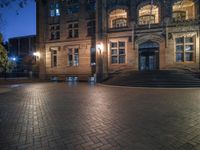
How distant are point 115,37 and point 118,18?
3811 millimetres

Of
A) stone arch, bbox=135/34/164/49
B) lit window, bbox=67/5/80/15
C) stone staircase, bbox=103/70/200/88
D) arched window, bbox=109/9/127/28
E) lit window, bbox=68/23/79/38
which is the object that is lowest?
stone staircase, bbox=103/70/200/88

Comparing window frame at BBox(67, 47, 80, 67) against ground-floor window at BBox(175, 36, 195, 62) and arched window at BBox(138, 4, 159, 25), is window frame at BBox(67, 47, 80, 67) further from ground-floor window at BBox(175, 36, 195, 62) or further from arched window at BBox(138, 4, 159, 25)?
ground-floor window at BBox(175, 36, 195, 62)

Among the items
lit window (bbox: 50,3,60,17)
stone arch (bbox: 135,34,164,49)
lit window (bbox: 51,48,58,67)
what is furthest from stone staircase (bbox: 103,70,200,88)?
lit window (bbox: 50,3,60,17)

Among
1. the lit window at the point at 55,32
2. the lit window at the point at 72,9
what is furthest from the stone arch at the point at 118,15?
the lit window at the point at 55,32

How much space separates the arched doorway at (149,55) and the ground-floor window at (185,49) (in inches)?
93.3

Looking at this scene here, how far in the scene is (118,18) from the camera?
24719 millimetres

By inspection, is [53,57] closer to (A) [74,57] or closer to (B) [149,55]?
(A) [74,57]

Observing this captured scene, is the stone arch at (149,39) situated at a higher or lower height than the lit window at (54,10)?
lower

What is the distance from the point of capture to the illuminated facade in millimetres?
20328

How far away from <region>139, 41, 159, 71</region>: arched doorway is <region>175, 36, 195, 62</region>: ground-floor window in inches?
93.3

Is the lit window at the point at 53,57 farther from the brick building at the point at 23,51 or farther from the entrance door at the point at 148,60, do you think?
the brick building at the point at 23,51

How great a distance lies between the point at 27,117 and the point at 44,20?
2443cm

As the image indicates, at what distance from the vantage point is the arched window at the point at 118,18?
79.5 ft

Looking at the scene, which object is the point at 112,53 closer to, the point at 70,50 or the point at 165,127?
the point at 70,50
